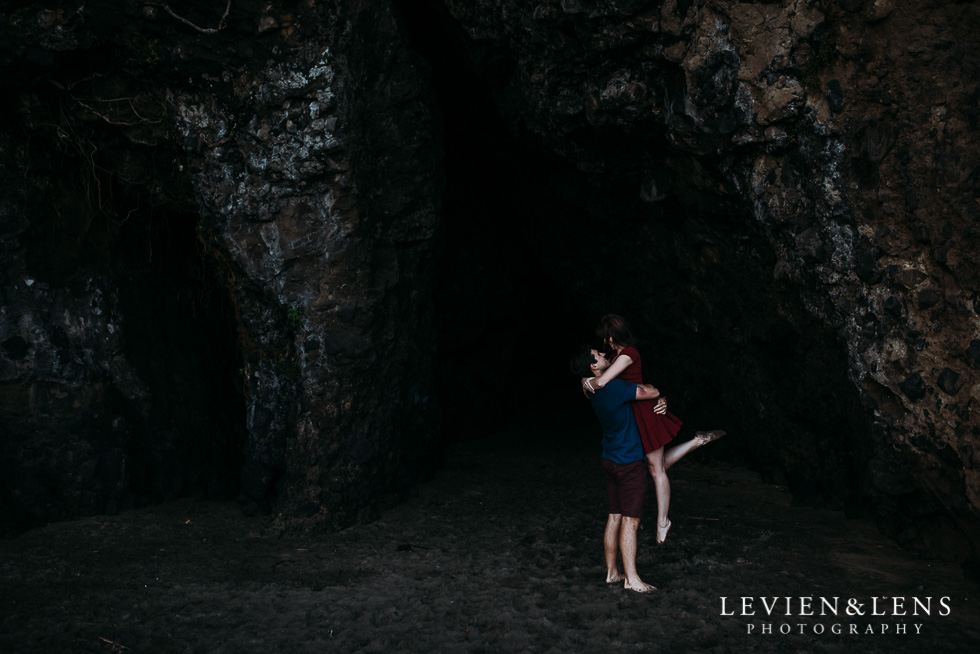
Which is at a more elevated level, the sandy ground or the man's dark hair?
the man's dark hair

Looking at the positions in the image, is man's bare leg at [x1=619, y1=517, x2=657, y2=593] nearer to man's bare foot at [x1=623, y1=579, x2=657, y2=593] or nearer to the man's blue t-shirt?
man's bare foot at [x1=623, y1=579, x2=657, y2=593]

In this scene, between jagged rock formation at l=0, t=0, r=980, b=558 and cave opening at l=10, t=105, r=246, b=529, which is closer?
jagged rock formation at l=0, t=0, r=980, b=558

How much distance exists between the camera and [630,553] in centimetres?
480

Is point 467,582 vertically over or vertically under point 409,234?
under

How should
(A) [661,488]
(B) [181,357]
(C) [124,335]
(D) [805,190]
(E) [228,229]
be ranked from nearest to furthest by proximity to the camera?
(A) [661,488], (D) [805,190], (E) [228,229], (C) [124,335], (B) [181,357]

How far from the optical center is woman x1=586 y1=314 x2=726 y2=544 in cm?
488

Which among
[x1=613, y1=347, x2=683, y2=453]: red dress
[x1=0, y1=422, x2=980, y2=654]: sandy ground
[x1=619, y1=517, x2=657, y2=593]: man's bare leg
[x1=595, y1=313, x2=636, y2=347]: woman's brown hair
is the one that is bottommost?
[x1=0, y1=422, x2=980, y2=654]: sandy ground

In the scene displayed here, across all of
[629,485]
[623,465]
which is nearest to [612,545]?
[629,485]

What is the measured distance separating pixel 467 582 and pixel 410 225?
3412 mm

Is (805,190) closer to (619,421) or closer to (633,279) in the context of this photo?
(619,421)

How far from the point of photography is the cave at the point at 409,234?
199 inches

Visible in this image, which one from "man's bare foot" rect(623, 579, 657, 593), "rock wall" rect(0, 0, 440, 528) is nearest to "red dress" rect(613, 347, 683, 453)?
"man's bare foot" rect(623, 579, 657, 593)

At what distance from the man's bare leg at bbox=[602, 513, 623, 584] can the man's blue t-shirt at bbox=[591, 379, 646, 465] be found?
1.32 ft

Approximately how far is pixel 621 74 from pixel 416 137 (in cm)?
198
